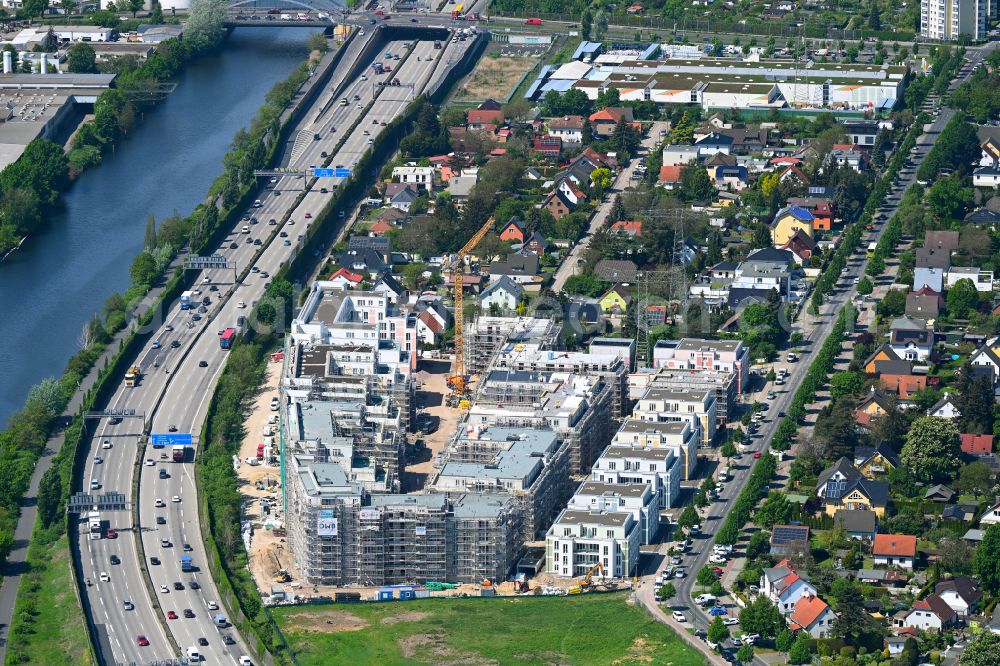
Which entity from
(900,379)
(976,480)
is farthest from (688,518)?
(900,379)

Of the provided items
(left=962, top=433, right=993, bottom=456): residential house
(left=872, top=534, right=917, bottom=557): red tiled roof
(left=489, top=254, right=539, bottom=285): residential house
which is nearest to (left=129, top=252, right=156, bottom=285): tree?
(left=489, top=254, right=539, bottom=285): residential house

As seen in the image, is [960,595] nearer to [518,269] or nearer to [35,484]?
[35,484]

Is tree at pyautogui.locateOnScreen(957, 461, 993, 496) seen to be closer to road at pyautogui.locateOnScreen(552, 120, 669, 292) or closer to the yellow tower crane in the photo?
the yellow tower crane

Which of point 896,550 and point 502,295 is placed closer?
point 896,550

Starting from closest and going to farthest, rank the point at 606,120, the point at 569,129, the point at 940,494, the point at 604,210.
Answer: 1. the point at 940,494
2. the point at 604,210
3. the point at 569,129
4. the point at 606,120

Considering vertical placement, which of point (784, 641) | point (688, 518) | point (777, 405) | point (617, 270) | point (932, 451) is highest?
point (617, 270)

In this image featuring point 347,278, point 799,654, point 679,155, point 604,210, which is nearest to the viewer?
point 799,654
